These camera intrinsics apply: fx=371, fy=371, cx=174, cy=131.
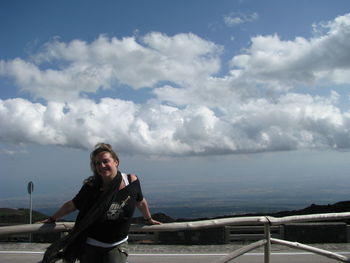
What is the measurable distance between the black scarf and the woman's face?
0.13 m

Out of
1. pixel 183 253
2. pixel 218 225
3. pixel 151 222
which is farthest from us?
pixel 183 253

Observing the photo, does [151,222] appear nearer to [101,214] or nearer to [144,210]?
[144,210]

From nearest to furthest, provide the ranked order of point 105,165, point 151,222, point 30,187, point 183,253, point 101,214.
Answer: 1. point 101,214
2. point 105,165
3. point 151,222
4. point 183,253
5. point 30,187

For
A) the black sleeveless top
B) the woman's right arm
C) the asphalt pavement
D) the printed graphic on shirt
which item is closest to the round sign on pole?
the asphalt pavement

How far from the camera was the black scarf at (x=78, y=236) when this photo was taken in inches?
105

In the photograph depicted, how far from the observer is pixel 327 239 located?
10.4 meters

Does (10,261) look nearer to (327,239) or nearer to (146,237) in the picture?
(146,237)

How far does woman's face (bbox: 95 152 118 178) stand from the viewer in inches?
112

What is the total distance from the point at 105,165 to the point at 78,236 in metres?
0.55

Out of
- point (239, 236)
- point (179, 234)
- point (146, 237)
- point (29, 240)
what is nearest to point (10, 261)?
point (29, 240)

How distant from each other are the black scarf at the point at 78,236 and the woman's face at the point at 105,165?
0.13 metres

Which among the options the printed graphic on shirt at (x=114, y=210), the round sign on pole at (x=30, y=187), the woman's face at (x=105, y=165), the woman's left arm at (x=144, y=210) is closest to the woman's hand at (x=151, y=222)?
the woman's left arm at (x=144, y=210)

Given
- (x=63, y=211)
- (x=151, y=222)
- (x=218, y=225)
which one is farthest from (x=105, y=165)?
(x=218, y=225)

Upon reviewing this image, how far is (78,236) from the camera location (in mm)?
2709
